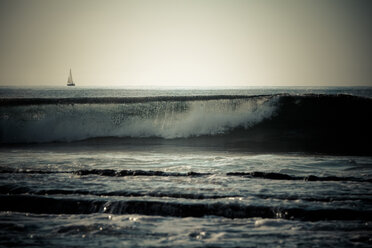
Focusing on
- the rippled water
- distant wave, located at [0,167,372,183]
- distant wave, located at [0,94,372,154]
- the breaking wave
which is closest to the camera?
the rippled water

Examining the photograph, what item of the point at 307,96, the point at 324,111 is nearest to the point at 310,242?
the point at 324,111

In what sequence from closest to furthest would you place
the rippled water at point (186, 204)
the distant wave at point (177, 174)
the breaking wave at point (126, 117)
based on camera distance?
the rippled water at point (186, 204) → the distant wave at point (177, 174) → the breaking wave at point (126, 117)

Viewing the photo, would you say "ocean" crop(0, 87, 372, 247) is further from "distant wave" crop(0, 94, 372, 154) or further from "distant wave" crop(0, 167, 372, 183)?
"distant wave" crop(0, 94, 372, 154)

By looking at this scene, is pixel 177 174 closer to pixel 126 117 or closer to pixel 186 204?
pixel 186 204

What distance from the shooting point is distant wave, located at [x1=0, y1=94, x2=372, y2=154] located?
1650 cm

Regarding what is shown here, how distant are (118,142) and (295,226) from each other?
12.1m

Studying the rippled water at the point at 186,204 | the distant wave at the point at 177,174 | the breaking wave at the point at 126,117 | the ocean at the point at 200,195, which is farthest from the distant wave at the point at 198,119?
the rippled water at the point at 186,204

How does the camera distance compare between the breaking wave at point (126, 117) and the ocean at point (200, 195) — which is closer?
the ocean at point (200, 195)

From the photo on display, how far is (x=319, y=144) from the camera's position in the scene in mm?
13984

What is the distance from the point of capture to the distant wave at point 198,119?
1650 centimetres

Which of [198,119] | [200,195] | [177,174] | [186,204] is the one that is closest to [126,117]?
[198,119]

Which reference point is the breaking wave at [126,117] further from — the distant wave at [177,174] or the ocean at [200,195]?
the distant wave at [177,174]

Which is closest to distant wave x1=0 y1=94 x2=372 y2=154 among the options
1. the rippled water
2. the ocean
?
the ocean

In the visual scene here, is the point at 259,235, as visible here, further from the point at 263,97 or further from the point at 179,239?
the point at 263,97
